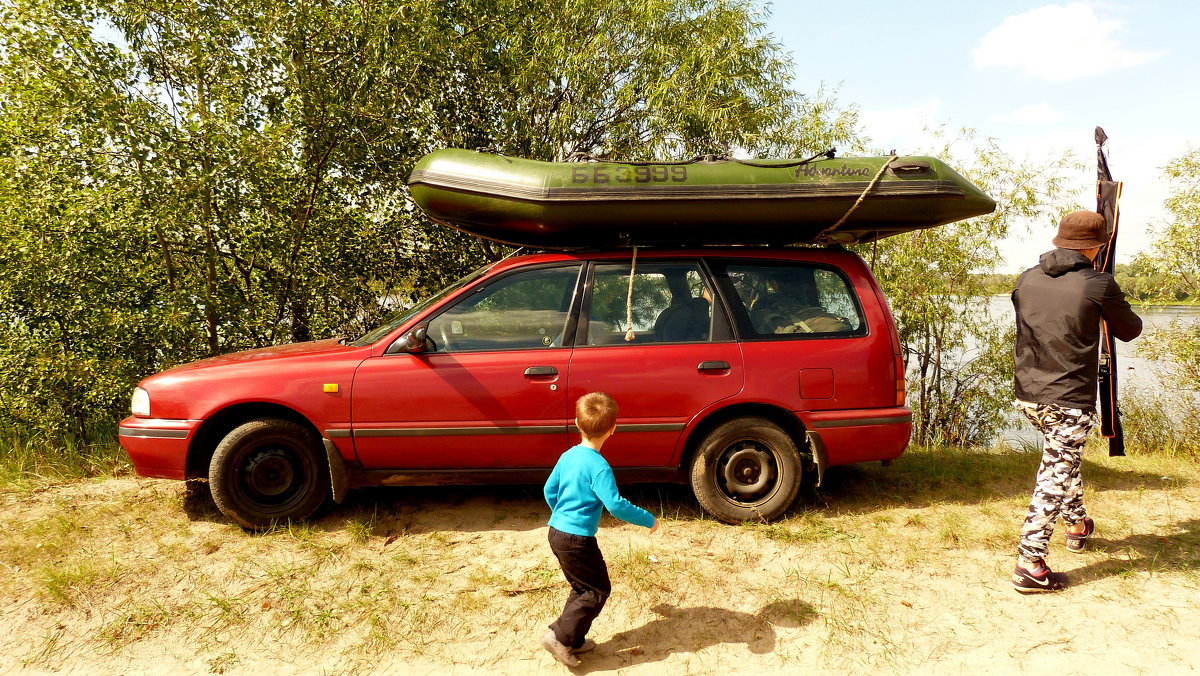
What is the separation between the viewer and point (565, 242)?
15.7 ft

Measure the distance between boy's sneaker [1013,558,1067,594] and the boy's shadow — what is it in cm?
20

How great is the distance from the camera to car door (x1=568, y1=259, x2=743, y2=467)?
4.30 m

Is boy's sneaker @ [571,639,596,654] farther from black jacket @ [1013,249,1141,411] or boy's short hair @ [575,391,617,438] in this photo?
black jacket @ [1013,249,1141,411]

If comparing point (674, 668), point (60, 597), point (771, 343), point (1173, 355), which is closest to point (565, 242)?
point (771, 343)

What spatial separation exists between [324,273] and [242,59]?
6.89 feet

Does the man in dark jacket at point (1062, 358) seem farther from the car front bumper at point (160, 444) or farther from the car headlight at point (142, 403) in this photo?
the car headlight at point (142, 403)

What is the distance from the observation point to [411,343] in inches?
164

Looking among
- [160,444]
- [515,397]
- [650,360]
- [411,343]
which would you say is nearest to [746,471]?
[650,360]

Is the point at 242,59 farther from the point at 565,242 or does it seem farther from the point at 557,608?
the point at 557,608

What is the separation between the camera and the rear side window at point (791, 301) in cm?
448

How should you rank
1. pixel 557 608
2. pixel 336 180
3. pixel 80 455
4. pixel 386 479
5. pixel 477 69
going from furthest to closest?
pixel 477 69 < pixel 336 180 < pixel 80 455 < pixel 386 479 < pixel 557 608

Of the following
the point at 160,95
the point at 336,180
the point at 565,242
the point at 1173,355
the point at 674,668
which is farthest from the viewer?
the point at 1173,355

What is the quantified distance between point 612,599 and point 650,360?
144 centimetres

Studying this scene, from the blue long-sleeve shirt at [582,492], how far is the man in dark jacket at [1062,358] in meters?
2.19
